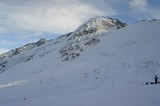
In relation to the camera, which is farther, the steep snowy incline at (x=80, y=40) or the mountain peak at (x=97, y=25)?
the mountain peak at (x=97, y=25)

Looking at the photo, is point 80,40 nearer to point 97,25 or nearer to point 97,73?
point 97,25

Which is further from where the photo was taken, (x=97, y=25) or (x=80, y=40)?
(x=97, y=25)

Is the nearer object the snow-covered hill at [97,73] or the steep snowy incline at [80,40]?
the snow-covered hill at [97,73]

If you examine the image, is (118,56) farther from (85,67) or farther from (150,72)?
(150,72)

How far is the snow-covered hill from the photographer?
17.4 metres

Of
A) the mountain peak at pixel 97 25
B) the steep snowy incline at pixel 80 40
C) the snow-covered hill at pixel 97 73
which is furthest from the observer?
the mountain peak at pixel 97 25

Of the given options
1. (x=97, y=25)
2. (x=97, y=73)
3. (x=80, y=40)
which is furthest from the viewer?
(x=97, y=25)

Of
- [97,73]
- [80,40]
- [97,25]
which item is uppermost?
[97,25]

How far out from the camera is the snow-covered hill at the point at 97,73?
686 inches

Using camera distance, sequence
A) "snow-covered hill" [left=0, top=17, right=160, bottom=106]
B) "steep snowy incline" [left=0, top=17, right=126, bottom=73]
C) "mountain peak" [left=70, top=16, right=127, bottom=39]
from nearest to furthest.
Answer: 1. "snow-covered hill" [left=0, top=17, right=160, bottom=106]
2. "steep snowy incline" [left=0, top=17, right=126, bottom=73]
3. "mountain peak" [left=70, top=16, right=127, bottom=39]

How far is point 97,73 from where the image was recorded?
4550 cm

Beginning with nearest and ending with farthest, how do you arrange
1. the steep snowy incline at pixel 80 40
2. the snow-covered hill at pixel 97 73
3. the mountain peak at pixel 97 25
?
the snow-covered hill at pixel 97 73
the steep snowy incline at pixel 80 40
the mountain peak at pixel 97 25

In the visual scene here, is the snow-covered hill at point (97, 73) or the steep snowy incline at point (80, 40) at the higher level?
the steep snowy incline at point (80, 40)

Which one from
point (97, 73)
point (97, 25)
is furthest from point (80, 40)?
point (97, 73)
